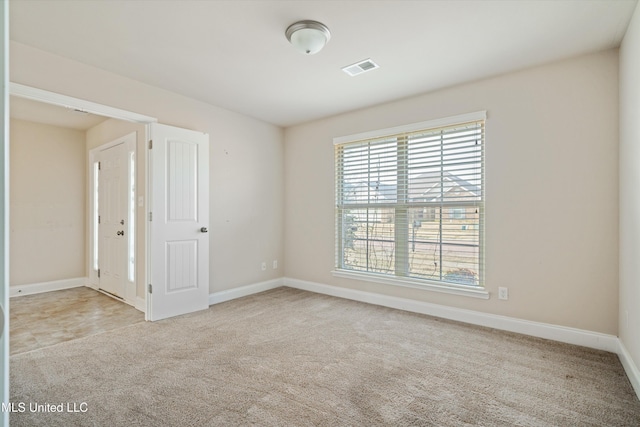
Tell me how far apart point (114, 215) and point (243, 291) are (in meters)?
2.23

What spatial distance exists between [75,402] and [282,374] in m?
1.32

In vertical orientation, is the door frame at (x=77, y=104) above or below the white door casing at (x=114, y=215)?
above

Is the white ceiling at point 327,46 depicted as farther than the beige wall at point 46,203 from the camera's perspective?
No

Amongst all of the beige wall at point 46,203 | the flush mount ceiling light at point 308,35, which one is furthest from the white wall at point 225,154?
the beige wall at point 46,203

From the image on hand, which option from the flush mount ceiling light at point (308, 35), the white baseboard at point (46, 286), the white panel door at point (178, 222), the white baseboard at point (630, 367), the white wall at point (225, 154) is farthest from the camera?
the white baseboard at point (46, 286)

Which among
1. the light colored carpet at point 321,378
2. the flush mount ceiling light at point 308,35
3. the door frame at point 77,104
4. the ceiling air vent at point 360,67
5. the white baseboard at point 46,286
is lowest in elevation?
the light colored carpet at point 321,378

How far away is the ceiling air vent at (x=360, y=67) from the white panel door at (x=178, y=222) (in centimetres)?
198

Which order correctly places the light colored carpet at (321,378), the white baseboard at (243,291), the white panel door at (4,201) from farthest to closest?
the white baseboard at (243,291) → the light colored carpet at (321,378) → the white panel door at (4,201)

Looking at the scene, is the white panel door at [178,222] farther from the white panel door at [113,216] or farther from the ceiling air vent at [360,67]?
the ceiling air vent at [360,67]

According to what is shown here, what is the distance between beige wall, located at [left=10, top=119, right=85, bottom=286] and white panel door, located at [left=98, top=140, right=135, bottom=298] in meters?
0.63

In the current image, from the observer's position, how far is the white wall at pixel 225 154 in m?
2.87

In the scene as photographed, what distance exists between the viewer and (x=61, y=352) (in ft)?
8.79

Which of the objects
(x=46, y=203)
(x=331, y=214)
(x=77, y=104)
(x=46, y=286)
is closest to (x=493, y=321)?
(x=331, y=214)

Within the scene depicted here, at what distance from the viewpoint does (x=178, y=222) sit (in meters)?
3.70
